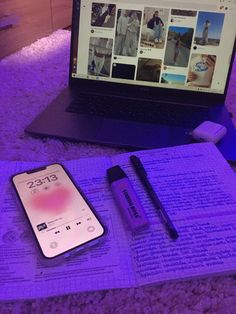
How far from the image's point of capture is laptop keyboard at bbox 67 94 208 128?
0.60 m

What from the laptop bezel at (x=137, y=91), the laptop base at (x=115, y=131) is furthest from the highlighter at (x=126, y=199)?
the laptop bezel at (x=137, y=91)

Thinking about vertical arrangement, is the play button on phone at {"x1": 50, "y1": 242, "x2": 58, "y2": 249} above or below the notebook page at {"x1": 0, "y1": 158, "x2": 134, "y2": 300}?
above

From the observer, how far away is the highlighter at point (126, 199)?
37 centimetres

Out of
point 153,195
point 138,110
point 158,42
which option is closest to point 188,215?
point 153,195

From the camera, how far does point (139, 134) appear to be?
552 mm

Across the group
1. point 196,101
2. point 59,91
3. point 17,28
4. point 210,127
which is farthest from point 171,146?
point 17,28

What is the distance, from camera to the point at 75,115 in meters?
0.60

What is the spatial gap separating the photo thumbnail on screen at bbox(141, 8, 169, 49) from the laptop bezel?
0.09 m

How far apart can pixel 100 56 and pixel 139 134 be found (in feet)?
0.70

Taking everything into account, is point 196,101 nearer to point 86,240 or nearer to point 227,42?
point 227,42

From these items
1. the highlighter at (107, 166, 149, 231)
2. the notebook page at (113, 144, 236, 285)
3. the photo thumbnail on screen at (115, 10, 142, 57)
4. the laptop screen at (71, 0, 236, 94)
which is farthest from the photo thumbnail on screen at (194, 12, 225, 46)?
the highlighter at (107, 166, 149, 231)

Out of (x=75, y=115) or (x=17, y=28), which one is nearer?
(x=75, y=115)

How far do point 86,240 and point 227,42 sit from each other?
48cm

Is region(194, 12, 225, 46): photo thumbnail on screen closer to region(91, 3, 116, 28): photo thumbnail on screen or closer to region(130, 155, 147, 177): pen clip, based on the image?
region(91, 3, 116, 28): photo thumbnail on screen
